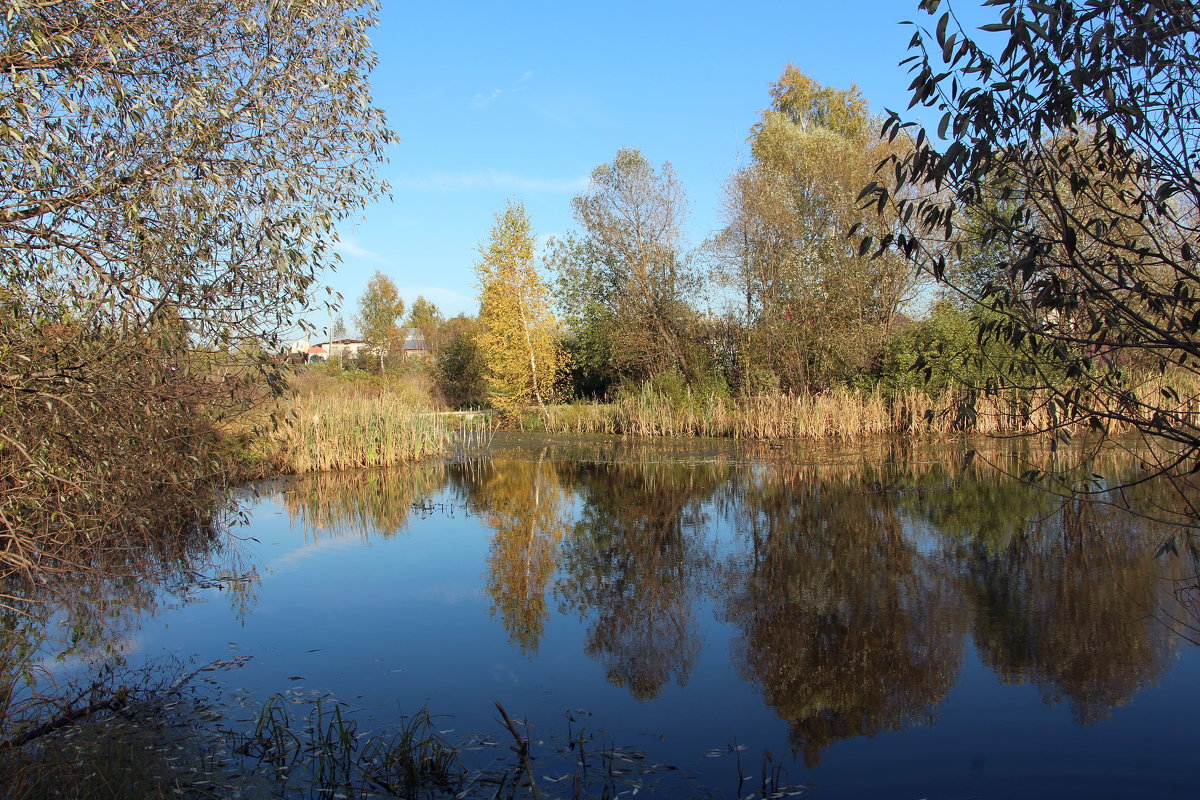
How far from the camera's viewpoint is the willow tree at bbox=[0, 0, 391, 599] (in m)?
4.73

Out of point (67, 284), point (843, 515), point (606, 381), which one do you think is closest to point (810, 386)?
point (606, 381)

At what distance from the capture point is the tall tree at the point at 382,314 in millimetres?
36906

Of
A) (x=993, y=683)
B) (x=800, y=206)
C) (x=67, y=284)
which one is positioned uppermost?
(x=800, y=206)

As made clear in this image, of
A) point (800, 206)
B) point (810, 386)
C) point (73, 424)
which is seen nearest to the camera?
point (73, 424)

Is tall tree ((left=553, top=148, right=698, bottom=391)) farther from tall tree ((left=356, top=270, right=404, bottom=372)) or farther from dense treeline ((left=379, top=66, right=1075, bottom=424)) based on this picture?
tall tree ((left=356, top=270, right=404, bottom=372))

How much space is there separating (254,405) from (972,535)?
23.5ft

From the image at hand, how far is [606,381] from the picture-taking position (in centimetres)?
2572

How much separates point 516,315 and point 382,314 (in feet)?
56.4

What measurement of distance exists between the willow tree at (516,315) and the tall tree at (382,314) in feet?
45.4

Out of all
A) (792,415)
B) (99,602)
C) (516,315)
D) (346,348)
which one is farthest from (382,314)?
(99,602)

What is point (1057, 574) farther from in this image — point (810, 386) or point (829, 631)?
point (810, 386)

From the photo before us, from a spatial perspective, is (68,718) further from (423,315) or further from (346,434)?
(423,315)

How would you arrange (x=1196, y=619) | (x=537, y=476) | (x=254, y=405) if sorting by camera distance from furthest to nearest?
1. (x=537, y=476)
2. (x=254, y=405)
3. (x=1196, y=619)

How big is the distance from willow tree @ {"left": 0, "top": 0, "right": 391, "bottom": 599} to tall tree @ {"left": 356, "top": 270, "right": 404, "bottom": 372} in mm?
30481
